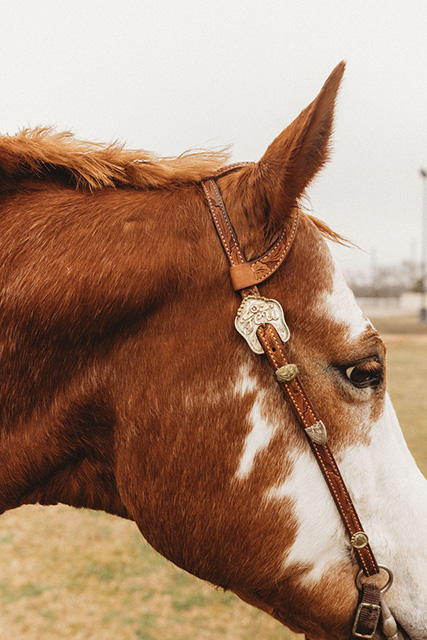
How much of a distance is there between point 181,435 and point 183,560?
16.3 inches

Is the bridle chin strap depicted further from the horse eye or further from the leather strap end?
the horse eye

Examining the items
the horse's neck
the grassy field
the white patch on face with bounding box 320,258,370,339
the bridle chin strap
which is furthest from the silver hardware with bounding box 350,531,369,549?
the grassy field

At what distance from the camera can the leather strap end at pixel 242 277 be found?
4.96 ft

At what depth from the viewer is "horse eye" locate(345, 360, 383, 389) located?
155cm

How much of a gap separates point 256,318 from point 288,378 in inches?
7.8

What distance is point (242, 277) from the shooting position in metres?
1.51

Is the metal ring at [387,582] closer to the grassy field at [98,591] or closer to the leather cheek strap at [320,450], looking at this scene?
the leather cheek strap at [320,450]

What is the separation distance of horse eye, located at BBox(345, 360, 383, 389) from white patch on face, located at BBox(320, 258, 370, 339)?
0.31 ft

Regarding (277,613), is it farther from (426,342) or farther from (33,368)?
(426,342)

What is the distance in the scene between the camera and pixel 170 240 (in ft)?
5.04

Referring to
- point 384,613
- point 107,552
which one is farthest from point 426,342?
point 384,613

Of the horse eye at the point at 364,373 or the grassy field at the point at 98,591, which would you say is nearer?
the horse eye at the point at 364,373

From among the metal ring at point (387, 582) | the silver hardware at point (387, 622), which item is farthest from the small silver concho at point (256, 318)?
the silver hardware at point (387, 622)

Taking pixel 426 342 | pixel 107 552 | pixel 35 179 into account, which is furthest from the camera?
pixel 426 342
